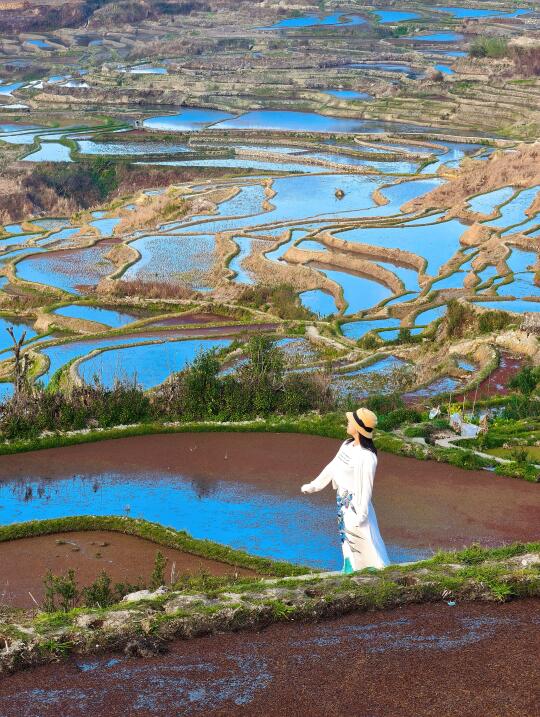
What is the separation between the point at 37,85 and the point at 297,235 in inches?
1768

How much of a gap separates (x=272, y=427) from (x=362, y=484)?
5508 millimetres

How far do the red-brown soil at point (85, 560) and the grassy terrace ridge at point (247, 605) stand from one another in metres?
1.46

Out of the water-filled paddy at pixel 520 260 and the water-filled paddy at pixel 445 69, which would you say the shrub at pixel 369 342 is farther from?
the water-filled paddy at pixel 445 69

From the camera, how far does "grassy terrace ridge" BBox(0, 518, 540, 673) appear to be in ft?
18.3

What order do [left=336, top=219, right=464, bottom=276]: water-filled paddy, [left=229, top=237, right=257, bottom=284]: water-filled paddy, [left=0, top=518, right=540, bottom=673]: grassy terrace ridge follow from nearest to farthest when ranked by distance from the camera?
1. [left=0, top=518, right=540, bottom=673]: grassy terrace ridge
2. [left=229, top=237, right=257, bottom=284]: water-filled paddy
3. [left=336, top=219, right=464, bottom=276]: water-filled paddy

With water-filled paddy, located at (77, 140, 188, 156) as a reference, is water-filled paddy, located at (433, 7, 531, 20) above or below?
above

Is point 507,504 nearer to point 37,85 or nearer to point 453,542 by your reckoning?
point 453,542

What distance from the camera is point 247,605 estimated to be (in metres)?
5.95

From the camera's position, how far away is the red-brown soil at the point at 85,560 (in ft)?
26.4

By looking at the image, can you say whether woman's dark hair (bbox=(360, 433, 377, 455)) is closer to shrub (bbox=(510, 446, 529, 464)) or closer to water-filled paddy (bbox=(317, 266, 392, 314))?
shrub (bbox=(510, 446, 529, 464))

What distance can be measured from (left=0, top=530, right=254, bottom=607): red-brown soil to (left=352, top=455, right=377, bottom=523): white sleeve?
236 centimetres

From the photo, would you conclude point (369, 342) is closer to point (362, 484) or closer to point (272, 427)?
point (272, 427)

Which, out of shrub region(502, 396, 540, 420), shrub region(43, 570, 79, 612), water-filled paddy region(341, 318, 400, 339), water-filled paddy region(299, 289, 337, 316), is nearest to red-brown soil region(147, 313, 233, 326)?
water-filled paddy region(299, 289, 337, 316)

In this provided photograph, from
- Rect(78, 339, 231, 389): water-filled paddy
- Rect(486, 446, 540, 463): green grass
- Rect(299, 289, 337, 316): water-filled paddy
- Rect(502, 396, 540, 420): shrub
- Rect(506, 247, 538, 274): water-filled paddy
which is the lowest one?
Rect(299, 289, 337, 316): water-filled paddy
